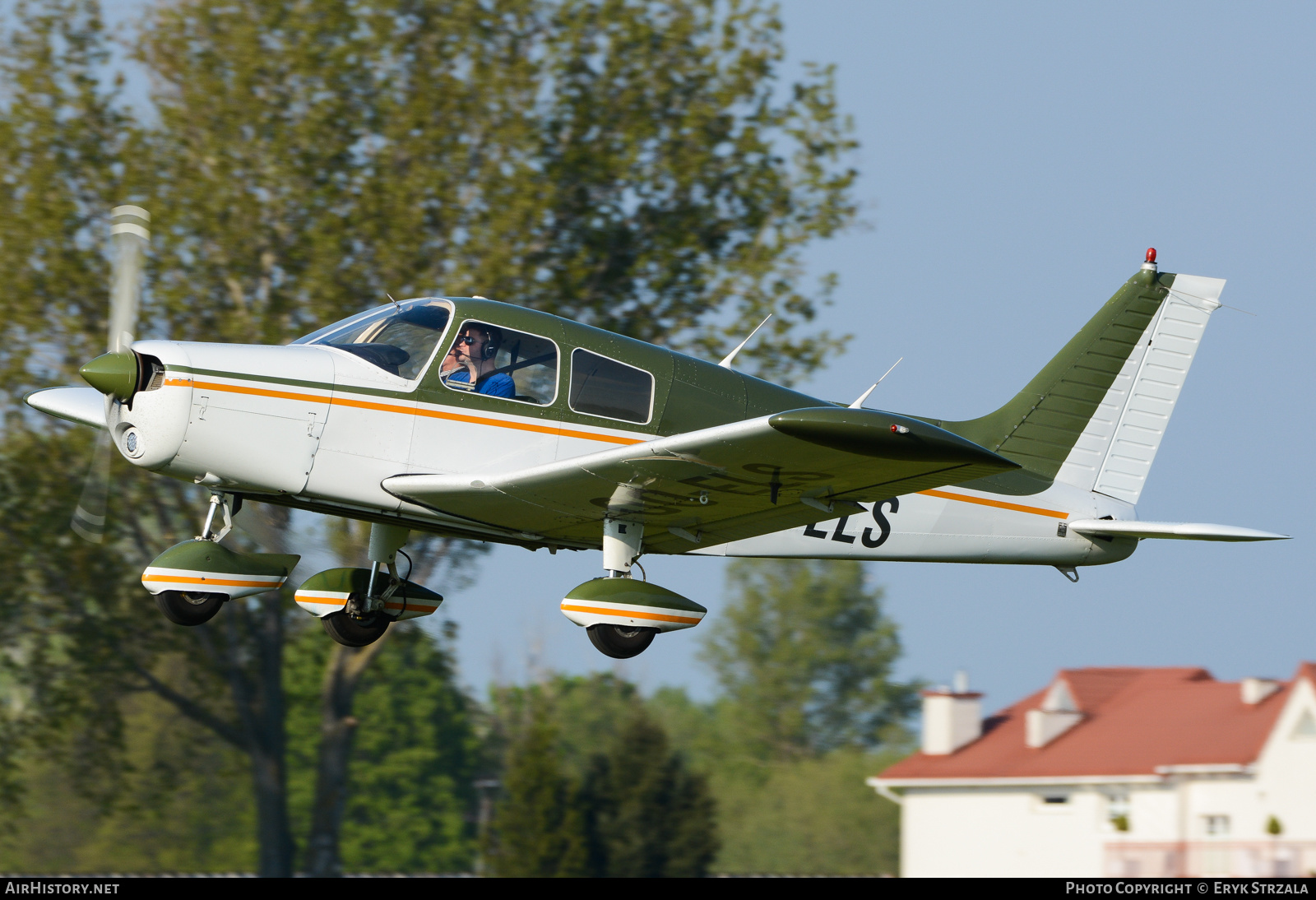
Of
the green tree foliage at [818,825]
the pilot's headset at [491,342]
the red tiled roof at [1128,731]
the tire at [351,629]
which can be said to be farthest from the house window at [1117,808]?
the pilot's headset at [491,342]

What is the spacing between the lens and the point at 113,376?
882 cm

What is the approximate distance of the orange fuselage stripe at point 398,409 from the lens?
355 inches

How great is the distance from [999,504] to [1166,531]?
4.00 feet

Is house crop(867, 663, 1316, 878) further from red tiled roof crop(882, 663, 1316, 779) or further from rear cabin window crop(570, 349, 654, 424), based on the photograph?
rear cabin window crop(570, 349, 654, 424)

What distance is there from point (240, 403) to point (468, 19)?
57.0 ft

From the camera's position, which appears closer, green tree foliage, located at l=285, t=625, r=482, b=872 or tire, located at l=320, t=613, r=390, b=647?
tire, located at l=320, t=613, r=390, b=647

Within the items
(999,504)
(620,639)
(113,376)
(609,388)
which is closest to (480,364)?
(609,388)

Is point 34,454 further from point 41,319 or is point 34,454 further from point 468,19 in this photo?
point 468,19

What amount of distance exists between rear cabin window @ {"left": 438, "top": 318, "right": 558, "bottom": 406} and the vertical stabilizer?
503 centimetres

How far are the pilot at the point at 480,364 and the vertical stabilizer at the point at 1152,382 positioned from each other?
17.3 ft

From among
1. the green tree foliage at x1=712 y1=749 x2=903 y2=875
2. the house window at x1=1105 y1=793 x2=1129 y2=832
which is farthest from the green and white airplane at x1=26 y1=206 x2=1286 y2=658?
the green tree foliage at x1=712 y1=749 x2=903 y2=875

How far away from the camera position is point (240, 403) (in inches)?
356

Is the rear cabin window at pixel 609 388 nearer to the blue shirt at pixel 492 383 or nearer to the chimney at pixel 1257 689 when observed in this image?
the blue shirt at pixel 492 383

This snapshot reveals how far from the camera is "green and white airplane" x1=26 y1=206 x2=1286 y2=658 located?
8.73 metres
